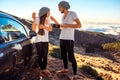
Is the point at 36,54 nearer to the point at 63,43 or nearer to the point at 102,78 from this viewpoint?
the point at 63,43

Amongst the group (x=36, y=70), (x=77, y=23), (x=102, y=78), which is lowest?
(x=102, y=78)

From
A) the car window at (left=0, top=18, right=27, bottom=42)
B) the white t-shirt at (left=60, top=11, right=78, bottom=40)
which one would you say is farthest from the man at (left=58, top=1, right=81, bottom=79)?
the car window at (left=0, top=18, right=27, bottom=42)

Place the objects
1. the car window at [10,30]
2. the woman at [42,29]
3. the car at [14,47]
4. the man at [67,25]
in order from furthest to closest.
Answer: the man at [67,25] → the woman at [42,29] → the car window at [10,30] → the car at [14,47]

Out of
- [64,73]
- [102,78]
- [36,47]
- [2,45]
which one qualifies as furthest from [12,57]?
[102,78]

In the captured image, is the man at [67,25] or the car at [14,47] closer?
the car at [14,47]

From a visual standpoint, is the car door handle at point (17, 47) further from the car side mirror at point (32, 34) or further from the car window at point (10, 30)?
the car side mirror at point (32, 34)

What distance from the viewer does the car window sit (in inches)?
246

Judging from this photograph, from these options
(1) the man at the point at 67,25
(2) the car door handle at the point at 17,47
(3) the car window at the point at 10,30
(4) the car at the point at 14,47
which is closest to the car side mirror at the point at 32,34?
(4) the car at the point at 14,47

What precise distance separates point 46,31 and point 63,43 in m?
0.59

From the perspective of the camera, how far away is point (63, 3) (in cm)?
801

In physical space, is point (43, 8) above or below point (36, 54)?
above

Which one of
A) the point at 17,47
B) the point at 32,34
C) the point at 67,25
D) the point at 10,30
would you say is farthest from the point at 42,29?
the point at 17,47

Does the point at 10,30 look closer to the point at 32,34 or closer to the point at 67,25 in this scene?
the point at 32,34

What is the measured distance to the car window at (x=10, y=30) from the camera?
246 inches
